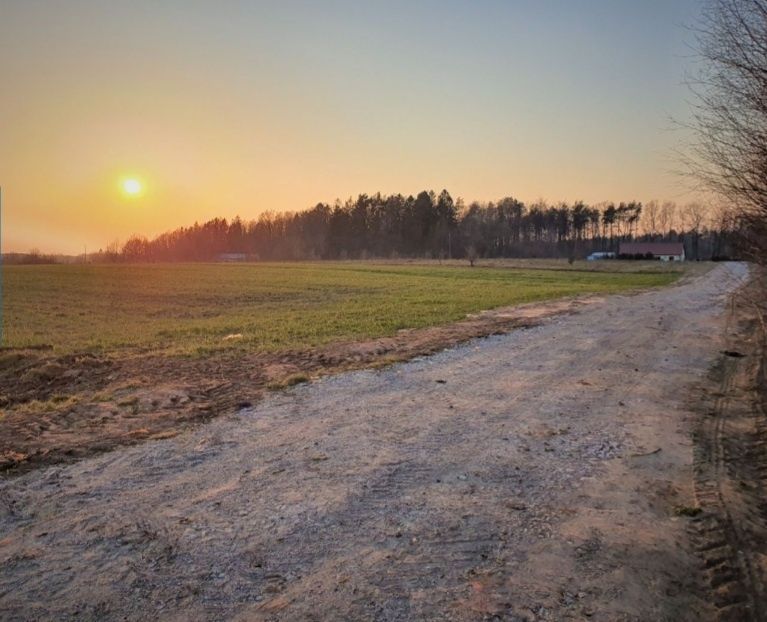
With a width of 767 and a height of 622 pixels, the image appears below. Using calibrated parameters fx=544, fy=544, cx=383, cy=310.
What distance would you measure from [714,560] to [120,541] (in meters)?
4.16

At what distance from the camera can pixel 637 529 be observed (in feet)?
13.5

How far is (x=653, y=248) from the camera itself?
357 feet

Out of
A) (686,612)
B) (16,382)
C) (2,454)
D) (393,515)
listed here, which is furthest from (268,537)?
(16,382)

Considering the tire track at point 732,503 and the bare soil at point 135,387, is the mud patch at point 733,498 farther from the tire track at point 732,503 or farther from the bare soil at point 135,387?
the bare soil at point 135,387

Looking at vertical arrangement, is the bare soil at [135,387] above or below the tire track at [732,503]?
above

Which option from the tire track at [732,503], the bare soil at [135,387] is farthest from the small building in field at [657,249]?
the tire track at [732,503]

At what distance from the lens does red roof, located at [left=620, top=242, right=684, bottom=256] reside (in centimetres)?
10618

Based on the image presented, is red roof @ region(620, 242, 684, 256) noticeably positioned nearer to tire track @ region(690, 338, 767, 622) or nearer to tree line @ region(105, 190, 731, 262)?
tree line @ region(105, 190, 731, 262)

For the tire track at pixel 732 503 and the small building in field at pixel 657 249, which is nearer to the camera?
the tire track at pixel 732 503

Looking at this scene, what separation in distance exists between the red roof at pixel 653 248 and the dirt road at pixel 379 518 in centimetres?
10795

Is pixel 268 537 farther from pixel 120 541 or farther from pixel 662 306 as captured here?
pixel 662 306

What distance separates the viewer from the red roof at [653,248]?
106175 millimetres

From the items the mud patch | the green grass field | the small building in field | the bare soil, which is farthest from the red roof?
the mud patch

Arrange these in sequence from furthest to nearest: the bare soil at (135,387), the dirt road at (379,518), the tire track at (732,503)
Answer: the bare soil at (135,387) < the tire track at (732,503) < the dirt road at (379,518)
